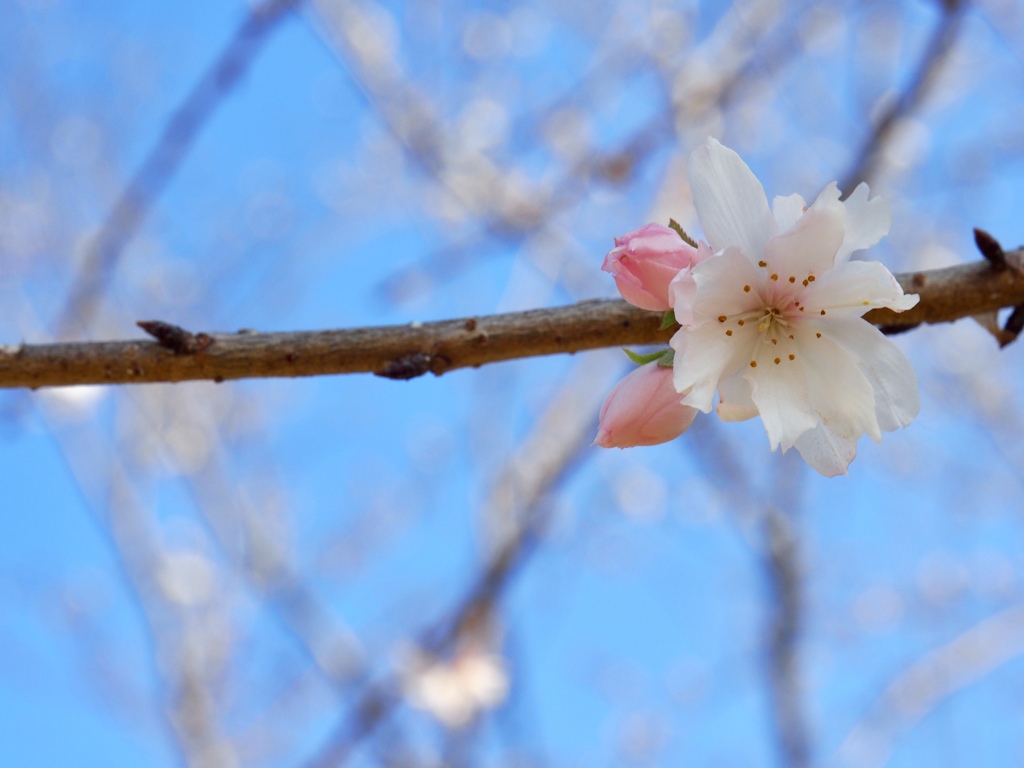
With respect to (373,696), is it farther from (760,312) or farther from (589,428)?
(760,312)

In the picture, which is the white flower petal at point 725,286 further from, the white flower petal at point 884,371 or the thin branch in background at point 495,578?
the thin branch in background at point 495,578

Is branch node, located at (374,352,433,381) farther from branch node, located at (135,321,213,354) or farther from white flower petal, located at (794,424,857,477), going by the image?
white flower petal, located at (794,424,857,477)

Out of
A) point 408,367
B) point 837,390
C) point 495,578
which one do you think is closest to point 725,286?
point 837,390

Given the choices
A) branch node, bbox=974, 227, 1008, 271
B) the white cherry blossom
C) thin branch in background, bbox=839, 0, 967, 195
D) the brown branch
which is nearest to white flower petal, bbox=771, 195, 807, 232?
the white cherry blossom

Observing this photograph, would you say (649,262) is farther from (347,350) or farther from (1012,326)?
(1012,326)

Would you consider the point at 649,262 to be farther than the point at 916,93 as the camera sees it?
No

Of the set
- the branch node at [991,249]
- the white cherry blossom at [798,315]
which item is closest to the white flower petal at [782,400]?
the white cherry blossom at [798,315]
